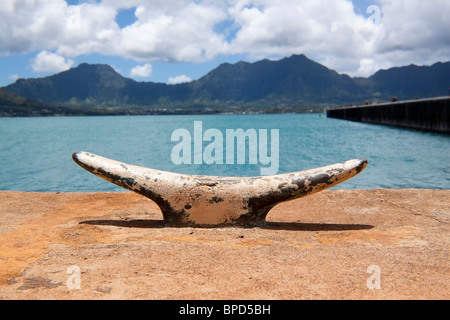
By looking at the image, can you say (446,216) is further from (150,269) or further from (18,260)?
(18,260)

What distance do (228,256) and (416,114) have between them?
31967 millimetres

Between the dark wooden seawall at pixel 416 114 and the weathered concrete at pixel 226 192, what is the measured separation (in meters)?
22.7

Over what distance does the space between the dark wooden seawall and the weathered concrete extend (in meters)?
22.7

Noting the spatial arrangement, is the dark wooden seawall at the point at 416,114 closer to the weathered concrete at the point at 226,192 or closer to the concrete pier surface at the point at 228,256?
the concrete pier surface at the point at 228,256

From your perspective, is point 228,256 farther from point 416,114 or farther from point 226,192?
point 416,114

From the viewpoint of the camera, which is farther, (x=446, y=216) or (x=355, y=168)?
(x=446, y=216)

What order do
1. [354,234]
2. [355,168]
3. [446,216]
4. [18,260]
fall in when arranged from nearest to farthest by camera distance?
[18,260], [354,234], [355,168], [446,216]

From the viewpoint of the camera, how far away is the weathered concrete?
527 centimetres

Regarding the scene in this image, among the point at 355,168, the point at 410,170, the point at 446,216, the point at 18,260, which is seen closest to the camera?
the point at 18,260

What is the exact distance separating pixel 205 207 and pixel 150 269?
175 cm

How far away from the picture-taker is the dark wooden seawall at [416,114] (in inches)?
1019

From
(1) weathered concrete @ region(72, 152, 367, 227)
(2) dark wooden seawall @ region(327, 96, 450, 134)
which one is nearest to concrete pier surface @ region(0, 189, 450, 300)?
(1) weathered concrete @ region(72, 152, 367, 227)
